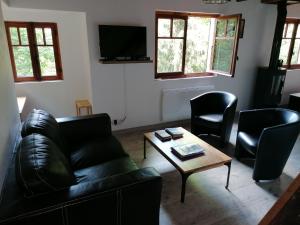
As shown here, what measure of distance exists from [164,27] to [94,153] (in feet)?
8.49

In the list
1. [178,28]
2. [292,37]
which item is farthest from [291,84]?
[178,28]

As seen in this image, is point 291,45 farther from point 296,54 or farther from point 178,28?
point 178,28

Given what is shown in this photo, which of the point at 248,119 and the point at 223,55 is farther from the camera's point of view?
the point at 223,55

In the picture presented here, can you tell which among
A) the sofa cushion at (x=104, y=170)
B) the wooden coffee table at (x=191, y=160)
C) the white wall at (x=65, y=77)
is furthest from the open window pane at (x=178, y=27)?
the sofa cushion at (x=104, y=170)

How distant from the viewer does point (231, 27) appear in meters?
3.62

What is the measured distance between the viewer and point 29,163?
50.6 inches

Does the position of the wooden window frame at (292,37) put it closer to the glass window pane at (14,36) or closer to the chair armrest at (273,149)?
the chair armrest at (273,149)

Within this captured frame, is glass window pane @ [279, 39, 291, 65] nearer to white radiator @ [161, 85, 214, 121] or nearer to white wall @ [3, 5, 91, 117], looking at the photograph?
white radiator @ [161, 85, 214, 121]

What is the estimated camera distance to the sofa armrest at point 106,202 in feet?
A: 3.94

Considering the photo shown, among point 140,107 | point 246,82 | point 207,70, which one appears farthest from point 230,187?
point 246,82

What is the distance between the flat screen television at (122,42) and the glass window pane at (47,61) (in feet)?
3.62

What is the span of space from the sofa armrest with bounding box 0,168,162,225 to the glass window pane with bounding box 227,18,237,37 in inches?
119

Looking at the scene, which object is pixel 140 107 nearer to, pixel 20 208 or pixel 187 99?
pixel 187 99

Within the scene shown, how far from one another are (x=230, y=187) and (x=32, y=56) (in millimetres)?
3512
